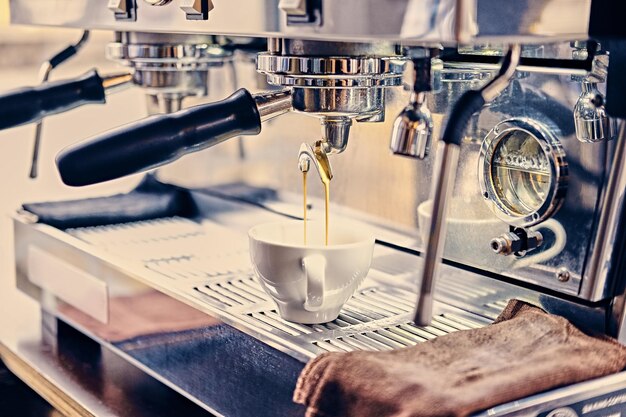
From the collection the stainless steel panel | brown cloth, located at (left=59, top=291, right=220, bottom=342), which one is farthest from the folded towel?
the stainless steel panel

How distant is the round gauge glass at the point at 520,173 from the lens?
26.5 inches

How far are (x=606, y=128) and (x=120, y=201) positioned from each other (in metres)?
0.61

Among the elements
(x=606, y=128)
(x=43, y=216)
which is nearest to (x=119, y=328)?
(x=43, y=216)

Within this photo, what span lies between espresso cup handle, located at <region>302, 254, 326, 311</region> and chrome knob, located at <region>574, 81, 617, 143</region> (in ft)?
0.66

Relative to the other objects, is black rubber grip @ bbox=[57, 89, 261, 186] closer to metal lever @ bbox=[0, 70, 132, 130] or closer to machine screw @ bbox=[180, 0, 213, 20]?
machine screw @ bbox=[180, 0, 213, 20]

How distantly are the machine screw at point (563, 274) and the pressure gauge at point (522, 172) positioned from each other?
4 cm

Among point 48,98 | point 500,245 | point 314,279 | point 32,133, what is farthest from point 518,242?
point 32,133

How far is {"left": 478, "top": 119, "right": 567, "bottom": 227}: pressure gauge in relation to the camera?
2.17ft

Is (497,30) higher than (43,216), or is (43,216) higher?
(497,30)

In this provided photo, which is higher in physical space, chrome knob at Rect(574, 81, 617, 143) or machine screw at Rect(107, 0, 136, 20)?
machine screw at Rect(107, 0, 136, 20)

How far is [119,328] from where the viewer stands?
855mm

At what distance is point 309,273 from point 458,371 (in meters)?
0.15

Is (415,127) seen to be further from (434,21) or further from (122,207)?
(122,207)

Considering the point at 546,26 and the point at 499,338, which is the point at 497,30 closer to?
the point at 546,26
